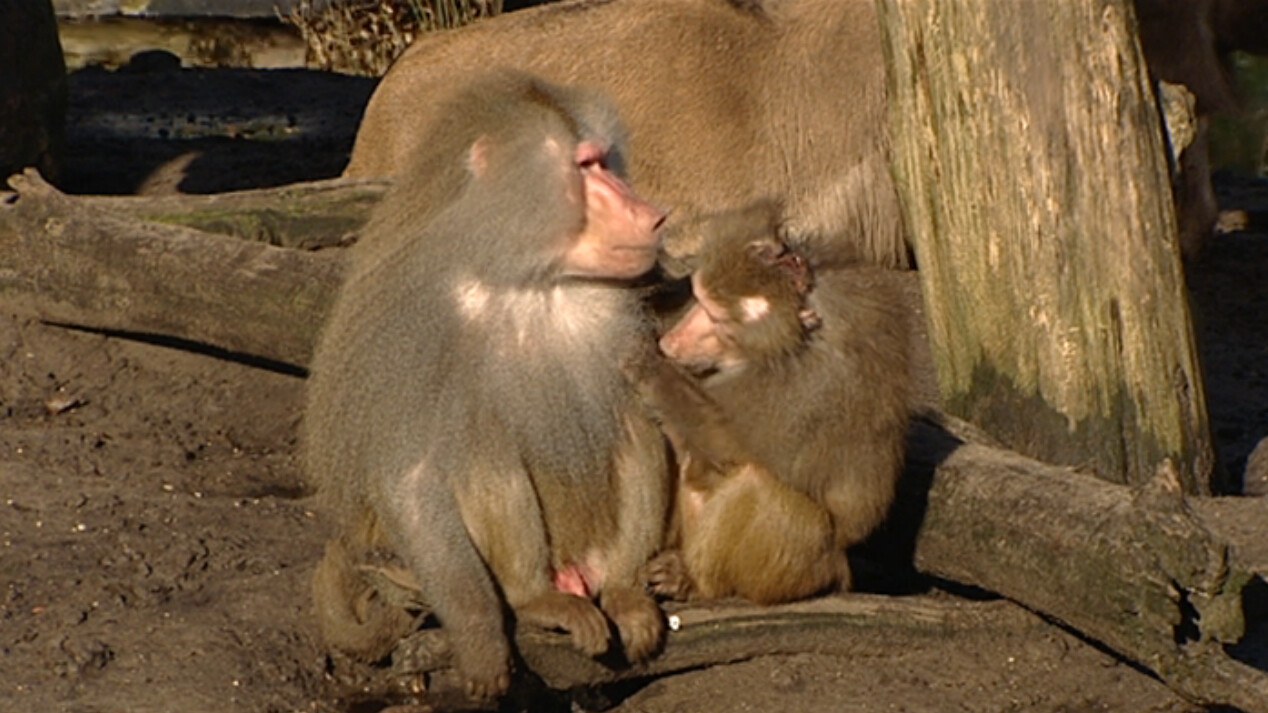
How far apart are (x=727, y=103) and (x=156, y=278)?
2365 mm

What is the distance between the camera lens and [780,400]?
4578 millimetres

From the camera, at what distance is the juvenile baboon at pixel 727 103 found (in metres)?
7.82

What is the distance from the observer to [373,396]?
448 centimetres

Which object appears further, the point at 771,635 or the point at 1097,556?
the point at 771,635

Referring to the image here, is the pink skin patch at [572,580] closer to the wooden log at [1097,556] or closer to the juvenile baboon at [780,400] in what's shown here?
the juvenile baboon at [780,400]

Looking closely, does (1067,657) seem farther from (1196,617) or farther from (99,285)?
(99,285)

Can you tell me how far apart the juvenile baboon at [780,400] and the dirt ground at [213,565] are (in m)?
0.43

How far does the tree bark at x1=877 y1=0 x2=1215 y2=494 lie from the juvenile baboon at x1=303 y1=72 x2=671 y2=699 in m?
1.35

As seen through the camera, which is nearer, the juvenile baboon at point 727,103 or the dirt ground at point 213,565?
the dirt ground at point 213,565

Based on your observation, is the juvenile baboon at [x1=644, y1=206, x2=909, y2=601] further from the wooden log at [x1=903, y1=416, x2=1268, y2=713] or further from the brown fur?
the brown fur

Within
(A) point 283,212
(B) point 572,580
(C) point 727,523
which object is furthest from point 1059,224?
(A) point 283,212

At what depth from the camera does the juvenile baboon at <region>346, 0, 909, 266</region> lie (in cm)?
782

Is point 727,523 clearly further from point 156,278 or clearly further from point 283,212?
point 283,212

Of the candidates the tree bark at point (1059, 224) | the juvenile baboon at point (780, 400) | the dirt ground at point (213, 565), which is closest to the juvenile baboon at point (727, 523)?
the juvenile baboon at point (780, 400)
